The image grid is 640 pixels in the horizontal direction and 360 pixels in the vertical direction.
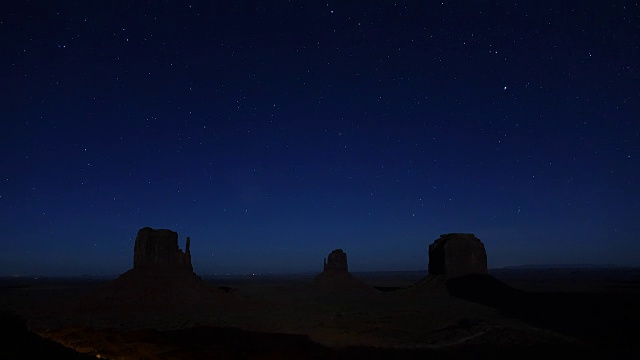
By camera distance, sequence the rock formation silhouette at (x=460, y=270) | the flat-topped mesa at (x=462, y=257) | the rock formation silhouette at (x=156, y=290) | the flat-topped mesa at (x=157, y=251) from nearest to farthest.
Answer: the rock formation silhouette at (x=156, y=290) < the flat-topped mesa at (x=157, y=251) < the rock formation silhouette at (x=460, y=270) < the flat-topped mesa at (x=462, y=257)

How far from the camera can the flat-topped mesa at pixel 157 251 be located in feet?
191

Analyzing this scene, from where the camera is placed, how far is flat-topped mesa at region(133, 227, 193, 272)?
58.2 metres

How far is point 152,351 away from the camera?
71.9 feet

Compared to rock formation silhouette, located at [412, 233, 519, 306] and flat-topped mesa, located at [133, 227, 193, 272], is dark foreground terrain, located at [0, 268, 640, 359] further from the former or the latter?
flat-topped mesa, located at [133, 227, 193, 272]

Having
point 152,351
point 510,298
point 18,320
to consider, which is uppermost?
point 18,320

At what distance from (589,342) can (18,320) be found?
129ft

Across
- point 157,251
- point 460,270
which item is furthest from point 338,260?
point 157,251

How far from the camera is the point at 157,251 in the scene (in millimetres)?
59000

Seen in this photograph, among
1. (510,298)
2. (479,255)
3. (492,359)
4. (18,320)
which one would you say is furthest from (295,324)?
(479,255)

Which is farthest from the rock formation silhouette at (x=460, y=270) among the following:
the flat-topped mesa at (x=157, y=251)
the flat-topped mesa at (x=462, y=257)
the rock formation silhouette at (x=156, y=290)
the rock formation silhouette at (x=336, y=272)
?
the flat-topped mesa at (x=157, y=251)

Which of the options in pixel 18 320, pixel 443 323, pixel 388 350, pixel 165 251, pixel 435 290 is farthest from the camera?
pixel 435 290

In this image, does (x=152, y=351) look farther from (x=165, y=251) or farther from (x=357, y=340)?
(x=165, y=251)

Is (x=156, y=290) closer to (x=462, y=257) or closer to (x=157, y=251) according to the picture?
(x=157, y=251)

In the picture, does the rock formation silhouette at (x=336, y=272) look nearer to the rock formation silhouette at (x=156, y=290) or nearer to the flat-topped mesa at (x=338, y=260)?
the flat-topped mesa at (x=338, y=260)
